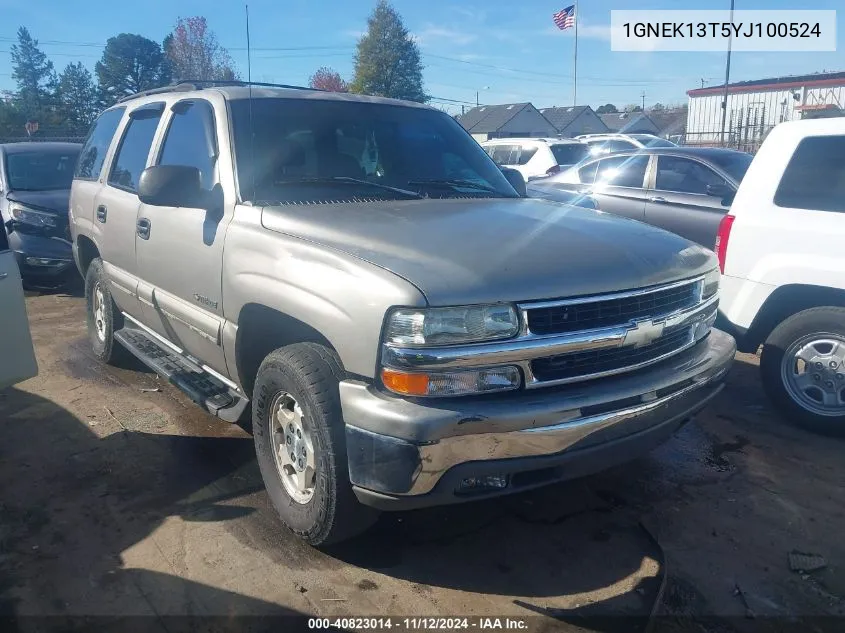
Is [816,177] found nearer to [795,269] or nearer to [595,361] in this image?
[795,269]

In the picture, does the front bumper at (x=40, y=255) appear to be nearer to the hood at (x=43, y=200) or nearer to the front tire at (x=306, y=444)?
the hood at (x=43, y=200)

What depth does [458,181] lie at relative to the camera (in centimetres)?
405

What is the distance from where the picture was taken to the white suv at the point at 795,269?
4301mm

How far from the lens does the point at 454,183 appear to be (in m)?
4.01

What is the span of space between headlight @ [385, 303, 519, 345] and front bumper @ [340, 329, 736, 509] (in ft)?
0.71

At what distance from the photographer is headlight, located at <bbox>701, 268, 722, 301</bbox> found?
3.39m

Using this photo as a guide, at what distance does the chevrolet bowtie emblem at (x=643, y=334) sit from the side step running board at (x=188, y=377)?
189 centimetres

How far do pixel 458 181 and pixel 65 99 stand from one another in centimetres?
6673

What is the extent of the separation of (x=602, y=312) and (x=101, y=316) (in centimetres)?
439

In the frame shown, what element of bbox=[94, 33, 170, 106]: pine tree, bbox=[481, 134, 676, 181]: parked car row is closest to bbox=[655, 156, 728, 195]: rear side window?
bbox=[481, 134, 676, 181]: parked car row

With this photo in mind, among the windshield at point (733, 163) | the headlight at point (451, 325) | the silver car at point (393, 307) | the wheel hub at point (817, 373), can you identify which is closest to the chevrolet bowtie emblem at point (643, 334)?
the silver car at point (393, 307)

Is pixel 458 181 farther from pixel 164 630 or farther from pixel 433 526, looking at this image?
pixel 164 630

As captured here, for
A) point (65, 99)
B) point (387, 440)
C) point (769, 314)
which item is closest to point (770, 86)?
point (769, 314)

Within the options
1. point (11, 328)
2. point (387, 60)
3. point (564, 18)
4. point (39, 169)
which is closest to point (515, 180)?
point (11, 328)
